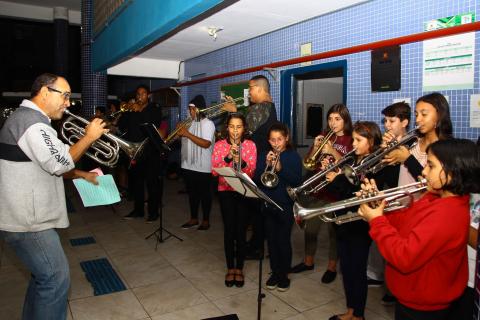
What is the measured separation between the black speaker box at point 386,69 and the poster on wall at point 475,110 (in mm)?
701

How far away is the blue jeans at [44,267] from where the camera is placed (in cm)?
206

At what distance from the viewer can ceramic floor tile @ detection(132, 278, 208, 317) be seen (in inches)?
117

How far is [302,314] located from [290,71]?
3054 mm

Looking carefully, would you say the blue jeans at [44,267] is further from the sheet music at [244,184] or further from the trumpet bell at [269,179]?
the trumpet bell at [269,179]

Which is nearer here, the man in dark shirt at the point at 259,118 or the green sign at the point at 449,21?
the green sign at the point at 449,21

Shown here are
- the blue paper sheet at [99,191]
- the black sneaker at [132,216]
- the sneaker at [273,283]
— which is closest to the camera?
the blue paper sheet at [99,191]

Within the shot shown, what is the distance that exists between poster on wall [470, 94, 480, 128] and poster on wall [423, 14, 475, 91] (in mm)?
98

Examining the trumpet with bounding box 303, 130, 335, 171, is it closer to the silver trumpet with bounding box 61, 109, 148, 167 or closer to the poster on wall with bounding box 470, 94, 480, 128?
the poster on wall with bounding box 470, 94, 480, 128

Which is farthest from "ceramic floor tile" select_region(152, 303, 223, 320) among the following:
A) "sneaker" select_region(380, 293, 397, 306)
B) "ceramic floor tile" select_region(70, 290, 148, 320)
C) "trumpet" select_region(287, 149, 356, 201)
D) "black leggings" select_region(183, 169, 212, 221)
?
"black leggings" select_region(183, 169, 212, 221)

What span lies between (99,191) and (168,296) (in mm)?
1153

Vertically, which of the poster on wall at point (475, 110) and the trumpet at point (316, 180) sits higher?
the poster on wall at point (475, 110)

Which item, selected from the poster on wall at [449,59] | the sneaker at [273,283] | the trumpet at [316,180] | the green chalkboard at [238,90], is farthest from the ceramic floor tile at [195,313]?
the green chalkboard at [238,90]

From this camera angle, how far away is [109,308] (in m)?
2.97

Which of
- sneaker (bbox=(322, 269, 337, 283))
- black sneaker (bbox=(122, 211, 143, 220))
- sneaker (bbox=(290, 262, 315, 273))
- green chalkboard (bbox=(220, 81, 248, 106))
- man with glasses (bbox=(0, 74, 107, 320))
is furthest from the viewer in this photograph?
green chalkboard (bbox=(220, 81, 248, 106))
